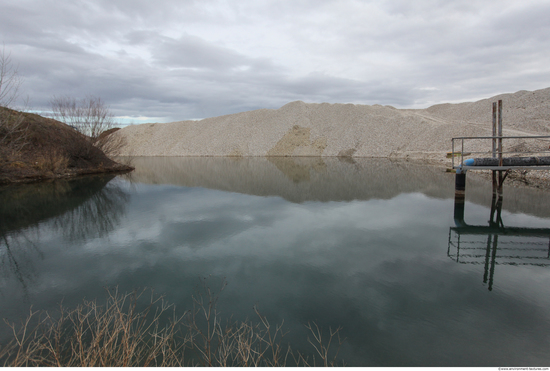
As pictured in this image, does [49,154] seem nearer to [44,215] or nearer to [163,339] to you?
[44,215]

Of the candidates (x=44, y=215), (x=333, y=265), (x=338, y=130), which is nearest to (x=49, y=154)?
(x=44, y=215)

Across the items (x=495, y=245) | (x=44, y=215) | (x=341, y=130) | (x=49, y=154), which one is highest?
(x=341, y=130)

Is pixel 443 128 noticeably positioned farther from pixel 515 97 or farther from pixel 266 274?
pixel 266 274

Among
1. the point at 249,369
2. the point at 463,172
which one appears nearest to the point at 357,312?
the point at 249,369

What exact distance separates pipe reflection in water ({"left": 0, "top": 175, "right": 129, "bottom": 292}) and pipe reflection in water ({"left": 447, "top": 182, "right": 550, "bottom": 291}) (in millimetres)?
9601

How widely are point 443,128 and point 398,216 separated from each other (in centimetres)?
3530

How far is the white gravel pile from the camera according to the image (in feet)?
129

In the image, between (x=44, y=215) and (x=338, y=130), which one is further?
(x=338, y=130)

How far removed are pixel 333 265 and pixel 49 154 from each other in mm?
25024

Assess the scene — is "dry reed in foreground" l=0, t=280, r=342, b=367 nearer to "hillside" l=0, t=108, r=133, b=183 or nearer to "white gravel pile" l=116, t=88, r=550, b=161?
"hillside" l=0, t=108, r=133, b=183

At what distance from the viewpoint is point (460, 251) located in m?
7.50

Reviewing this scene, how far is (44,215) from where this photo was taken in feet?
37.9

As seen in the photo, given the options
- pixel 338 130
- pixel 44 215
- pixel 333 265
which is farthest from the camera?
pixel 338 130

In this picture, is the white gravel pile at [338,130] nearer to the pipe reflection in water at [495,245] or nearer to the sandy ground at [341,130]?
the sandy ground at [341,130]
